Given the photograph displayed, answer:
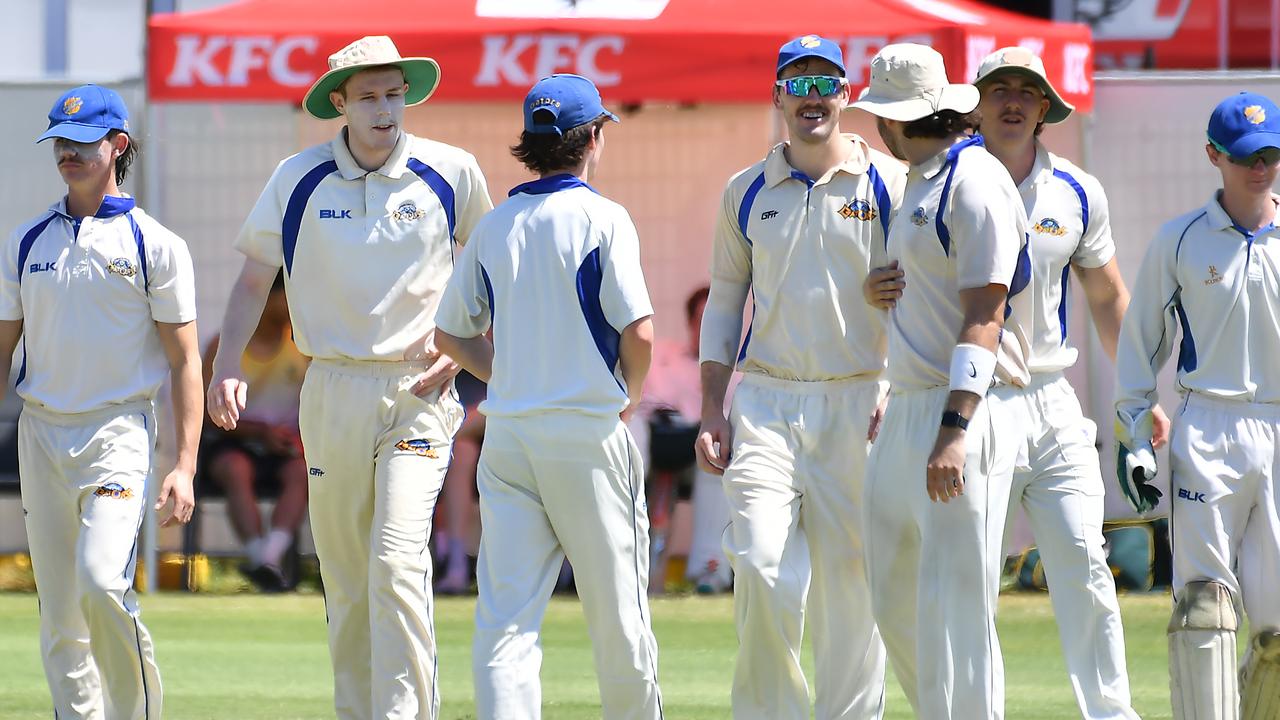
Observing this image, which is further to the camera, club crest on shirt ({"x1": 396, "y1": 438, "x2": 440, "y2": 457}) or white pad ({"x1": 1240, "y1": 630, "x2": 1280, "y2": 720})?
club crest on shirt ({"x1": 396, "y1": 438, "x2": 440, "y2": 457})

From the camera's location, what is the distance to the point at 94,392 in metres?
6.17

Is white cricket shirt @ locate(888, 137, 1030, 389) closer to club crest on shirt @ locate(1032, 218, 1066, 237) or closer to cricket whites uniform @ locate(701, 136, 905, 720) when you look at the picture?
cricket whites uniform @ locate(701, 136, 905, 720)

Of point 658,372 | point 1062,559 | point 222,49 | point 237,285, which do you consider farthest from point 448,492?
point 1062,559

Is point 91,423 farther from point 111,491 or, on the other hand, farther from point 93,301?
point 93,301

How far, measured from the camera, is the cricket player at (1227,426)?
592 cm

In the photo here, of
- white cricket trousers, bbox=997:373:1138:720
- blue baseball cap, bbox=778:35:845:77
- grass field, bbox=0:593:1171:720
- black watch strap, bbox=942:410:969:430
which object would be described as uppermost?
blue baseball cap, bbox=778:35:845:77

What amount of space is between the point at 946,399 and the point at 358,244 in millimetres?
1957

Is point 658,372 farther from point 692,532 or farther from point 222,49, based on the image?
point 222,49

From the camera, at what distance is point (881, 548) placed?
220 inches

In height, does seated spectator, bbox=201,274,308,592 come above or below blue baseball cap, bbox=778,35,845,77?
below

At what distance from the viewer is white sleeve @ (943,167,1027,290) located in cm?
521

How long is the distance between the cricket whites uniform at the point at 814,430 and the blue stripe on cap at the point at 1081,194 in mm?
597

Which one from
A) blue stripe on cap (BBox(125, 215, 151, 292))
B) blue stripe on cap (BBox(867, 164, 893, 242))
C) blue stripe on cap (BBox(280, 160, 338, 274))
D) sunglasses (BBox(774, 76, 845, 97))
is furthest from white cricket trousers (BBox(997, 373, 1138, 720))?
blue stripe on cap (BBox(125, 215, 151, 292))

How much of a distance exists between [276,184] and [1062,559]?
2703mm
